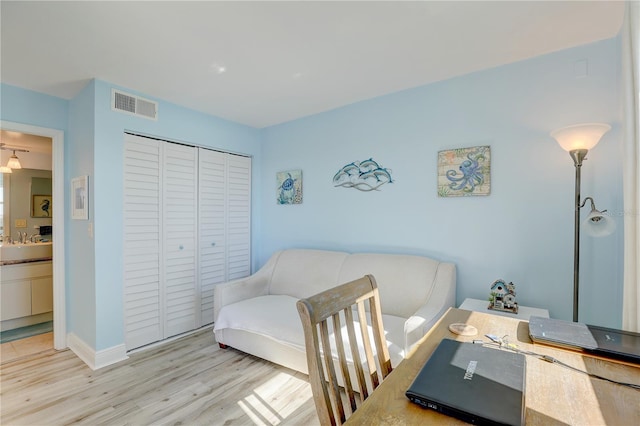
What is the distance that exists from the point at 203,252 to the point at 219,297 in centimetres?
69

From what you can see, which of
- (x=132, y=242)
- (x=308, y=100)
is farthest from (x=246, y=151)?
(x=132, y=242)

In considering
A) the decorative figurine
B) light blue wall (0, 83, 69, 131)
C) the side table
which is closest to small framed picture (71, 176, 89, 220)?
light blue wall (0, 83, 69, 131)

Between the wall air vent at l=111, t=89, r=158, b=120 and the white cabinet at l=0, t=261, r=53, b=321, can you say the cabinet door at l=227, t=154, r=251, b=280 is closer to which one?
the wall air vent at l=111, t=89, r=158, b=120

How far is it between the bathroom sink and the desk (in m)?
4.44

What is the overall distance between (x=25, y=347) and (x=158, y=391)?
1827 millimetres

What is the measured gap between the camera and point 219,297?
277cm

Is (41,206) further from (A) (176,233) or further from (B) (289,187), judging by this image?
(B) (289,187)

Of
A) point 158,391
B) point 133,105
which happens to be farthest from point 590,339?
point 133,105

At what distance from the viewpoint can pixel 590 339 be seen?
106 cm

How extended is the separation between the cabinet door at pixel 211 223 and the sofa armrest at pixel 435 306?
7.40 feet

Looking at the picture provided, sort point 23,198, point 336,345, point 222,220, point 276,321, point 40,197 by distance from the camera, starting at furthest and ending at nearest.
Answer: point 40,197, point 23,198, point 222,220, point 276,321, point 336,345

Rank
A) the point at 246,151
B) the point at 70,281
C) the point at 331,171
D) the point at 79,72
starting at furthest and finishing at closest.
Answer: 1. the point at 246,151
2. the point at 331,171
3. the point at 70,281
4. the point at 79,72

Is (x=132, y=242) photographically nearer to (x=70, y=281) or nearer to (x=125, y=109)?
(x=70, y=281)

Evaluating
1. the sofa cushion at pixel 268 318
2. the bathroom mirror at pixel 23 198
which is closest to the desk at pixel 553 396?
the sofa cushion at pixel 268 318
